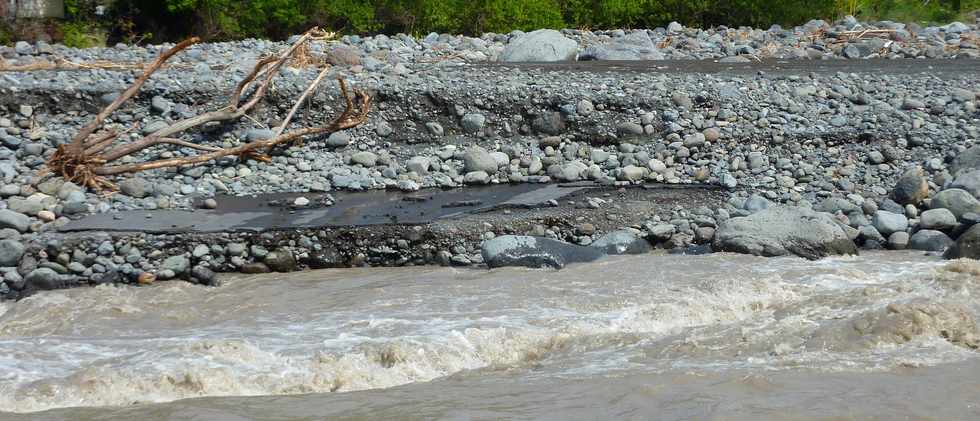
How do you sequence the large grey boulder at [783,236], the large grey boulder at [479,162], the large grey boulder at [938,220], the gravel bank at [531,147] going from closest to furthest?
the large grey boulder at [783,236], the gravel bank at [531,147], the large grey boulder at [938,220], the large grey boulder at [479,162]

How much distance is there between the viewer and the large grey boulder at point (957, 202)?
8.19 m

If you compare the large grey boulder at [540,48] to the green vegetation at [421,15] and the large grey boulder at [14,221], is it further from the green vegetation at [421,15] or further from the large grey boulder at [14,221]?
the large grey boulder at [14,221]

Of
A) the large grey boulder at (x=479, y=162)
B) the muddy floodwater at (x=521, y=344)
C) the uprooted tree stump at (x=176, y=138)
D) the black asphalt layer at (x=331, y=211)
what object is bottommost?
the muddy floodwater at (x=521, y=344)

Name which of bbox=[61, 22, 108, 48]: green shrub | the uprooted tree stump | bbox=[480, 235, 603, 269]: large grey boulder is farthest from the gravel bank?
bbox=[61, 22, 108, 48]: green shrub

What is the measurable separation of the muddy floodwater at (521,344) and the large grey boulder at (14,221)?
40.5 inches

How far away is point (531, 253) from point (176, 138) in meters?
3.94

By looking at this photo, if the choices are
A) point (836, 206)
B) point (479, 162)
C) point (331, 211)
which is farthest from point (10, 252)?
point (836, 206)

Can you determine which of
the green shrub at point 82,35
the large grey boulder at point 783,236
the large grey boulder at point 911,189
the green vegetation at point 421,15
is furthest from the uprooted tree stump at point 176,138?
the green vegetation at point 421,15

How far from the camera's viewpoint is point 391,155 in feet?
31.4

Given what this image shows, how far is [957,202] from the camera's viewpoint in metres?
8.28

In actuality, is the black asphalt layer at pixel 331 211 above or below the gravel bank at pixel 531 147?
below

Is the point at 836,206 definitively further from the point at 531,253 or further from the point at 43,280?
the point at 43,280

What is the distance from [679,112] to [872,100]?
206 centimetres

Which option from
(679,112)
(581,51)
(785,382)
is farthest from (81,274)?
(581,51)
